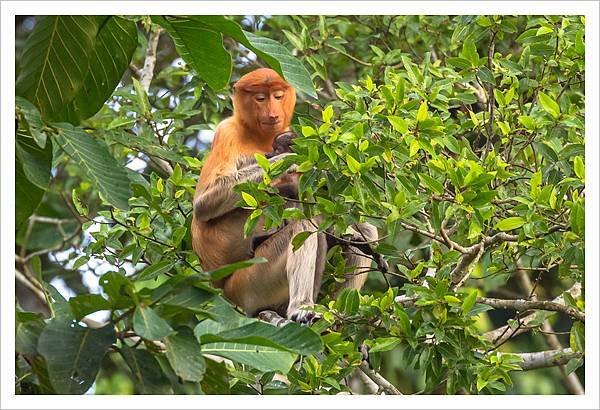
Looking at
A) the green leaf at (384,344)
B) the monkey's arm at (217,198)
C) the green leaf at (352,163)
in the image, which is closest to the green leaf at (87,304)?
the green leaf at (352,163)

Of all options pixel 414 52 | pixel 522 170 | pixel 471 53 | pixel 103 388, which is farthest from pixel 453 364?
pixel 103 388

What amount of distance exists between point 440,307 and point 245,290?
52.4 inches

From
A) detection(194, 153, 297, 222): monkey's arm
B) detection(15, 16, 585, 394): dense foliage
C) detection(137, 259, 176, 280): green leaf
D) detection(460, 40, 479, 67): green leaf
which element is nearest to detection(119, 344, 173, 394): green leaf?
detection(15, 16, 585, 394): dense foliage

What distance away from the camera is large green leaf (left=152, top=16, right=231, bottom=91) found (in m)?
2.09

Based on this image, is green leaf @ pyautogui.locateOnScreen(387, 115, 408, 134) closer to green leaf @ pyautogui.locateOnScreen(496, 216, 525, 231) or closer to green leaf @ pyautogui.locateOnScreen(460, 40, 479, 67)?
green leaf @ pyautogui.locateOnScreen(496, 216, 525, 231)

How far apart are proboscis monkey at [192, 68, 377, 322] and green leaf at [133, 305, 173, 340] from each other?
2.21 metres

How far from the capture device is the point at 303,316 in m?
3.73

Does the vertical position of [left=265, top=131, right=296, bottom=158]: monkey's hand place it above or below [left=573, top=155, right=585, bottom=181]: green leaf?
below

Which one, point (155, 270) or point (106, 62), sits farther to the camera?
point (155, 270)

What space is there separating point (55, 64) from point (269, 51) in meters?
0.46

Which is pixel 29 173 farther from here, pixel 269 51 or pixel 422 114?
pixel 422 114

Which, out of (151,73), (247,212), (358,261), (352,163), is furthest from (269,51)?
(151,73)

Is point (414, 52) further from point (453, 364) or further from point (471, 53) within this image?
point (453, 364)

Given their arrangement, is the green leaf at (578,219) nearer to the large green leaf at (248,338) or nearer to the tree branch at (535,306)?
the tree branch at (535,306)
